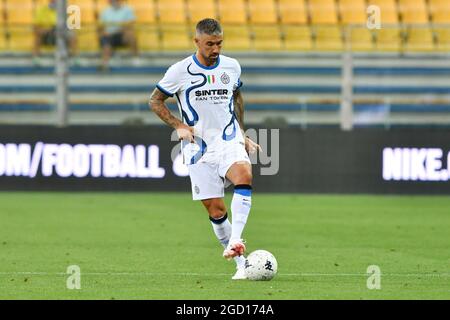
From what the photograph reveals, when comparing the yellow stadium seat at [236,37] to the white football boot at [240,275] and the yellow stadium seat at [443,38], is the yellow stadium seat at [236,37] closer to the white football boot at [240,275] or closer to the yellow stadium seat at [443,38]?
the yellow stadium seat at [443,38]

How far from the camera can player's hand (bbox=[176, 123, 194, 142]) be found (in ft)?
34.7

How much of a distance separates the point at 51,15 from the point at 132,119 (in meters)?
4.30

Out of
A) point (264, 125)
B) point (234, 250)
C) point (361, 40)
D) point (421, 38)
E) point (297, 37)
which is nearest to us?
point (234, 250)

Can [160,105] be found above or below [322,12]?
below

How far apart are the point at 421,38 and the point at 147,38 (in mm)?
5022

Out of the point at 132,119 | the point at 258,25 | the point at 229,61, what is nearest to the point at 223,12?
the point at 258,25

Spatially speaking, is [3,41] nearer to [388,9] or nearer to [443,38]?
[443,38]

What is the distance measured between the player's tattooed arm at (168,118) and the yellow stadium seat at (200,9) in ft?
51.6

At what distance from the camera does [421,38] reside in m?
22.2

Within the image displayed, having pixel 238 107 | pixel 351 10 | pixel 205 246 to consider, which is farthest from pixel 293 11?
pixel 238 107

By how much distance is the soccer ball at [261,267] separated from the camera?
1037 cm

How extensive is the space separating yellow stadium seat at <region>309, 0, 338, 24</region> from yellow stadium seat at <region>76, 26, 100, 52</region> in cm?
629

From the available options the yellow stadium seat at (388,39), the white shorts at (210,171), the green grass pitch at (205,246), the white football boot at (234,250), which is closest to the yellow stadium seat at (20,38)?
the green grass pitch at (205,246)

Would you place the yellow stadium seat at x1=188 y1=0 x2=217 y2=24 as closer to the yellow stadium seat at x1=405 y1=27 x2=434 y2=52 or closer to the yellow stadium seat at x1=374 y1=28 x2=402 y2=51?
the yellow stadium seat at x1=374 y1=28 x2=402 y2=51
